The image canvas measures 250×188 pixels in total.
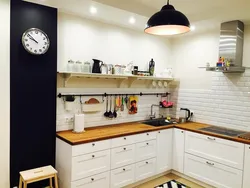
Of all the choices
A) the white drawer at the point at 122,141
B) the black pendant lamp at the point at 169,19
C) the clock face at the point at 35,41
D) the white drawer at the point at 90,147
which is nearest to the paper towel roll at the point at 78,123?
the white drawer at the point at 90,147

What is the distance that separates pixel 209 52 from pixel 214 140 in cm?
159

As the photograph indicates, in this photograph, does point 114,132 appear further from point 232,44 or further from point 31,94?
point 232,44

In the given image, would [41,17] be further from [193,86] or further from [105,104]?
[193,86]

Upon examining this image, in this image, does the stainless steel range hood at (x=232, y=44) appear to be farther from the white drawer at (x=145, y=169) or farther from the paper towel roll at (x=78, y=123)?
the paper towel roll at (x=78, y=123)

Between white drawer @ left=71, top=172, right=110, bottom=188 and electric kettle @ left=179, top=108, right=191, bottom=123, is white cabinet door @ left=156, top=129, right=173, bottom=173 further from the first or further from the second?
white drawer @ left=71, top=172, right=110, bottom=188

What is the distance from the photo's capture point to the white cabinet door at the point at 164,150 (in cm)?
351

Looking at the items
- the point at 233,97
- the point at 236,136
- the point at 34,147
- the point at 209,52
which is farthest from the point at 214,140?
the point at 34,147

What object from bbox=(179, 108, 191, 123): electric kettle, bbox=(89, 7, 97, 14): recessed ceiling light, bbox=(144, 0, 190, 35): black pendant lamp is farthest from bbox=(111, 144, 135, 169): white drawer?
bbox=(89, 7, 97, 14): recessed ceiling light

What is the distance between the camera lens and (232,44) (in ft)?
10.8

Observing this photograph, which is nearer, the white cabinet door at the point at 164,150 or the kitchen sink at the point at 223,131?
the kitchen sink at the point at 223,131

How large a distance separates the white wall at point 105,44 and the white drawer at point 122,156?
54.6 inches

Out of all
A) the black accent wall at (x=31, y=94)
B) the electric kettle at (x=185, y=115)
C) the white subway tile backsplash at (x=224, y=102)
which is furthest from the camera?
the electric kettle at (x=185, y=115)

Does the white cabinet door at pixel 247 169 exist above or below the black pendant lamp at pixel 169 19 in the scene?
below

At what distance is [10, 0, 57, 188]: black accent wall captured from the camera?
2539mm
